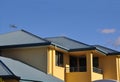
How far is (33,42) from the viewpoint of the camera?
104 ft

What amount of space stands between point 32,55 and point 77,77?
4719 millimetres

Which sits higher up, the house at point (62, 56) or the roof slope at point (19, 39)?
the roof slope at point (19, 39)

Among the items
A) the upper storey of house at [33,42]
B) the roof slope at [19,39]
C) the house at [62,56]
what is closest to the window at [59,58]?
the house at [62,56]

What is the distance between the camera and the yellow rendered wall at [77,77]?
A: 1292 inches

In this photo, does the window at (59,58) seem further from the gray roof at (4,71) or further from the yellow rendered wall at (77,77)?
the gray roof at (4,71)

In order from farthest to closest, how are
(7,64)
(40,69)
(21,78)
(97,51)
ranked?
(97,51) < (40,69) < (7,64) < (21,78)

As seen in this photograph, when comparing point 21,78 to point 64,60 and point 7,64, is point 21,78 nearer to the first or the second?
point 7,64

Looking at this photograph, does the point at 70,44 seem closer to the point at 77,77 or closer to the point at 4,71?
the point at 77,77

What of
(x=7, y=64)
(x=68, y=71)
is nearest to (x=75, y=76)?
(x=68, y=71)

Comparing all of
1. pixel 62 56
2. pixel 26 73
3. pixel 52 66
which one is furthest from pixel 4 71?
pixel 62 56

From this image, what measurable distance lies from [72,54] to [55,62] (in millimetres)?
3173

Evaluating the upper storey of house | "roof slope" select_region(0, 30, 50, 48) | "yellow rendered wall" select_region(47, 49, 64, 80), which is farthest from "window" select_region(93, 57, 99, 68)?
"roof slope" select_region(0, 30, 50, 48)

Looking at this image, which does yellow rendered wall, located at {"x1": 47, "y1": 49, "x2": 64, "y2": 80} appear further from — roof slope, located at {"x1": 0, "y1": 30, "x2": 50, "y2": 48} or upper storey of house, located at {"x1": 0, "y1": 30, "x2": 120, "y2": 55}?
roof slope, located at {"x1": 0, "y1": 30, "x2": 50, "y2": 48}

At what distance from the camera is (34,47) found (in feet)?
103
